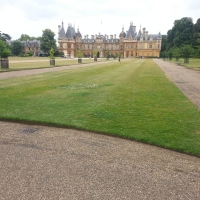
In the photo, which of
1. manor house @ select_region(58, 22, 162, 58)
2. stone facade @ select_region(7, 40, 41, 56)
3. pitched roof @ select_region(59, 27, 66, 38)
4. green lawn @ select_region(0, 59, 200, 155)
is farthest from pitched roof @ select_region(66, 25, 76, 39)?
green lawn @ select_region(0, 59, 200, 155)

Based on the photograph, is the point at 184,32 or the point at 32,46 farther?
the point at 32,46

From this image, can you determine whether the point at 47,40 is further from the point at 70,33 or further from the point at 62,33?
the point at 70,33

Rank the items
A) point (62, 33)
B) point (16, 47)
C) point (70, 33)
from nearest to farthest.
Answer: point (16, 47), point (62, 33), point (70, 33)

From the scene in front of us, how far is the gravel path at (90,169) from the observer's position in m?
3.04

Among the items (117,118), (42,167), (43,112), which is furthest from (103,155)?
(43,112)

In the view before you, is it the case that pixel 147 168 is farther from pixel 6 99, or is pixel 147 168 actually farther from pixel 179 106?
pixel 6 99

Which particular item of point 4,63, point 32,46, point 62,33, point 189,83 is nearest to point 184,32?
point 62,33

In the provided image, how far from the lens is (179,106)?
7.77 meters

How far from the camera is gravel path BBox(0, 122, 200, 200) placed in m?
3.04

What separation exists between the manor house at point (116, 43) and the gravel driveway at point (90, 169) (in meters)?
107

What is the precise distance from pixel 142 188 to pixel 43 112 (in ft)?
14.3

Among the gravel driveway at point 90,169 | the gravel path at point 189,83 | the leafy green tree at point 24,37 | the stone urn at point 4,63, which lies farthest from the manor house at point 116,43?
the gravel driveway at point 90,169

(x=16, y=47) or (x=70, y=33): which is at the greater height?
(x=70, y=33)

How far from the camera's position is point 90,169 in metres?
3.63
